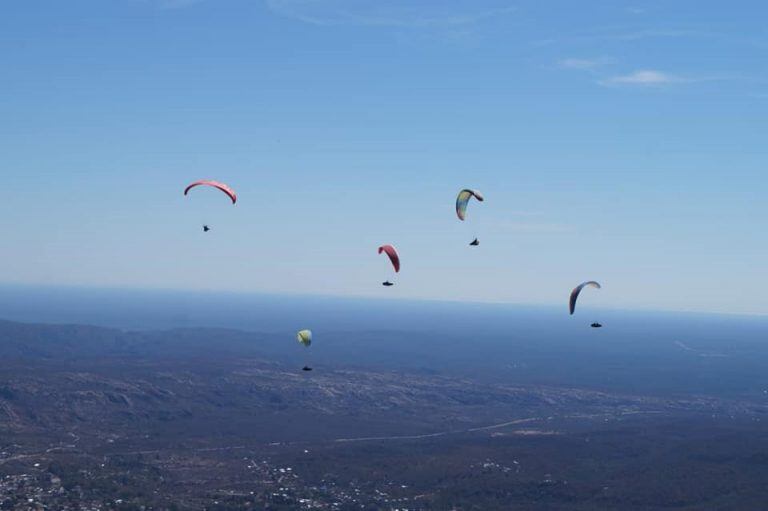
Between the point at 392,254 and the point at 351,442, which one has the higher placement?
the point at 392,254

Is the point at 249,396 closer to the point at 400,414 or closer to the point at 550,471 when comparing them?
the point at 400,414

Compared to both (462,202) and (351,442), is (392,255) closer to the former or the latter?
(462,202)

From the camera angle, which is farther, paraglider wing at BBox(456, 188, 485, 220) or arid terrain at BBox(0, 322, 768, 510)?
arid terrain at BBox(0, 322, 768, 510)

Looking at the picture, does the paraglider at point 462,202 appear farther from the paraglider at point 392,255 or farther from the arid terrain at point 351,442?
the arid terrain at point 351,442

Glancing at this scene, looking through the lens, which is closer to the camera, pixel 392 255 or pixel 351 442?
pixel 392 255

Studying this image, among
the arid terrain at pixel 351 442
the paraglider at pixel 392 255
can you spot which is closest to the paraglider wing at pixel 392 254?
the paraglider at pixel 392 255

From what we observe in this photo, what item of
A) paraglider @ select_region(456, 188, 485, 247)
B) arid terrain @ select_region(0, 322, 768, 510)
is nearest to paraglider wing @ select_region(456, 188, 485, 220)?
paraglider @ select_region(456, 188, 485, 247)

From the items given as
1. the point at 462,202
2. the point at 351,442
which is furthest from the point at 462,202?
the point at 351,442

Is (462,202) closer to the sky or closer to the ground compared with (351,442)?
closer to the sky

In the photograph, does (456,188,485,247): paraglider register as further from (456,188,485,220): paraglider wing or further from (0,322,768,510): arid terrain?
(0,322,768,510): arid terrain

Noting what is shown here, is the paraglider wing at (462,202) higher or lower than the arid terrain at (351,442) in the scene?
higher

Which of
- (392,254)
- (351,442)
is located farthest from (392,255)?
(351,442)

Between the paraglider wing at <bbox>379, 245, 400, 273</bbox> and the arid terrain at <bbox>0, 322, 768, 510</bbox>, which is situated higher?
the paraglider wing at <bbox>379, 245, 400, 273</bbox>
